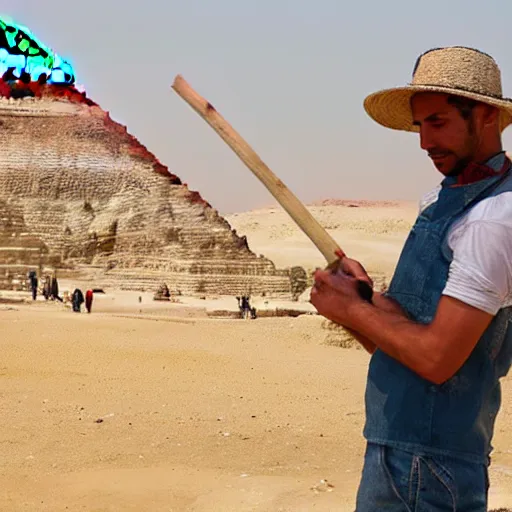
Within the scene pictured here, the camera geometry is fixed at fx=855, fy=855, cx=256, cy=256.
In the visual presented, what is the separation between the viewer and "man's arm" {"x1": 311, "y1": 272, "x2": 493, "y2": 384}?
5.37ft

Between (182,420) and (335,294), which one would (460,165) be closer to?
(335,294)

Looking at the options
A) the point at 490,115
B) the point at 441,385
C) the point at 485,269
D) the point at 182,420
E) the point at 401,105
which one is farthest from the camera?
the point at 182,420

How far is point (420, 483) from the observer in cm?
178

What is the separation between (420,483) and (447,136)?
0.74 metres

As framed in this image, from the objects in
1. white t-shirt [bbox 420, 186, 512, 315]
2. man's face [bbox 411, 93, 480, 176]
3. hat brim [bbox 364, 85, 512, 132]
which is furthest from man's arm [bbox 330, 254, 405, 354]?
hat brim [bbox 364, 85, 512, 132]

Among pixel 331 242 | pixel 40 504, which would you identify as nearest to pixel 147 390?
pixel 40 504

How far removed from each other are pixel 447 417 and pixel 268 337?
497 inches

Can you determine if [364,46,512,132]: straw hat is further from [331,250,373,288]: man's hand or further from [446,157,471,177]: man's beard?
[331,250,373,288]: man's hand

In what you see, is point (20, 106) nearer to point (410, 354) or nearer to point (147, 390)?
point (147, 390)

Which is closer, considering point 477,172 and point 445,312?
point 445,312

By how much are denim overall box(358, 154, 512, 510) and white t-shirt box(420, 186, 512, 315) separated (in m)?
0.10

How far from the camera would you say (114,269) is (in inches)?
1788


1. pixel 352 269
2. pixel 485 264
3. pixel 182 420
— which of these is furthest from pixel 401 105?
pixel 182 420

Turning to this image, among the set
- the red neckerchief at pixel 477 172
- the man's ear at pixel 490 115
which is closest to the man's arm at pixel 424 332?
the red neckerchief at pixel 477 172
